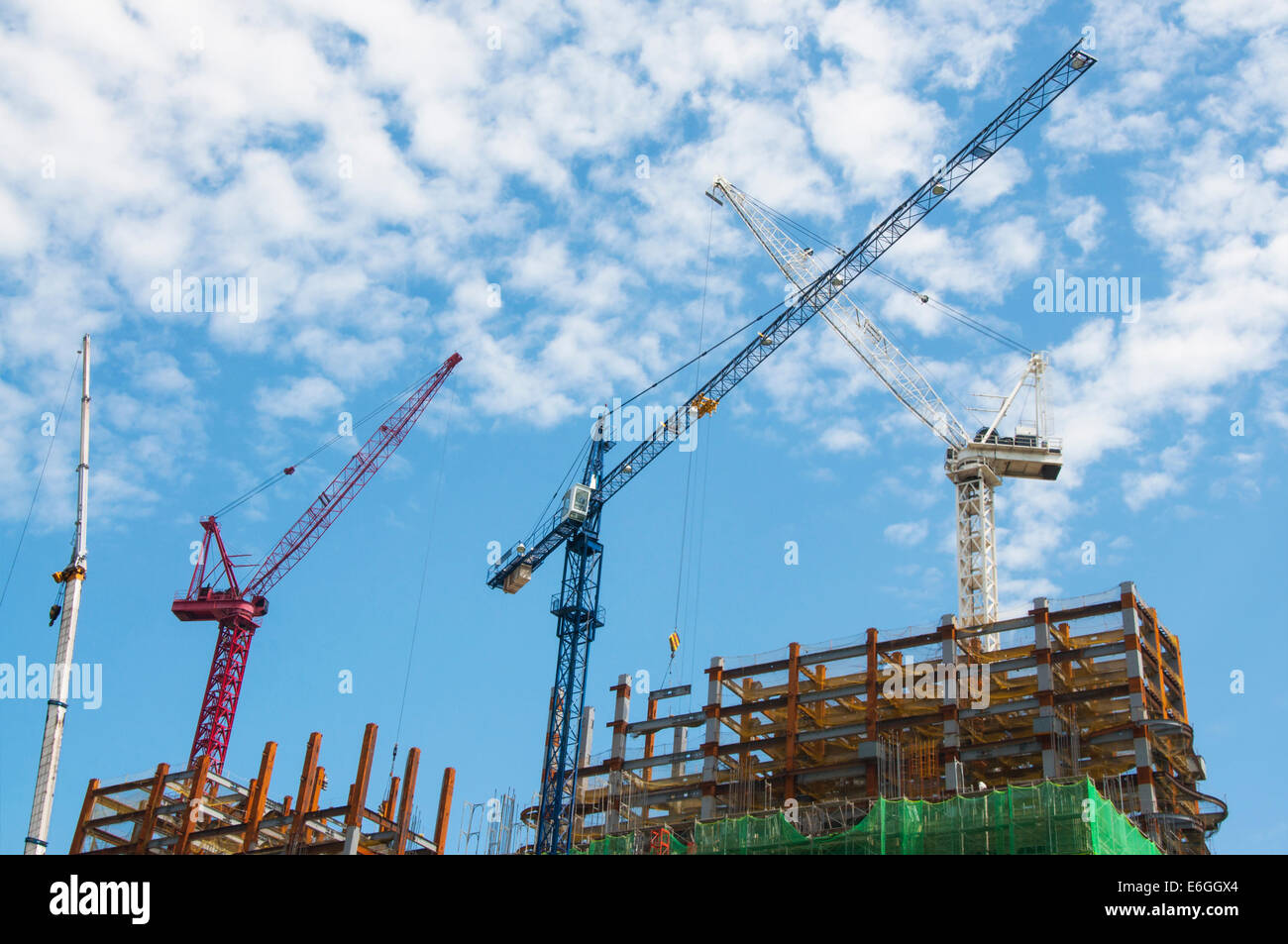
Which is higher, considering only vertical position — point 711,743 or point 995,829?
point 711,743

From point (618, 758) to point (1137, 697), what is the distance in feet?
107

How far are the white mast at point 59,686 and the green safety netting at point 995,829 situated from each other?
41989mm

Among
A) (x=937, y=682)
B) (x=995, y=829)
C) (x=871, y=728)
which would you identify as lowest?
(x=995, y=829)

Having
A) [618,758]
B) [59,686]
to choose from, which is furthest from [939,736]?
[59,686]

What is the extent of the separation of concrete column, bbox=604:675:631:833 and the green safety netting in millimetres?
30714

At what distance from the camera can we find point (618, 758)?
293 feet

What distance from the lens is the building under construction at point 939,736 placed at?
7175cm
